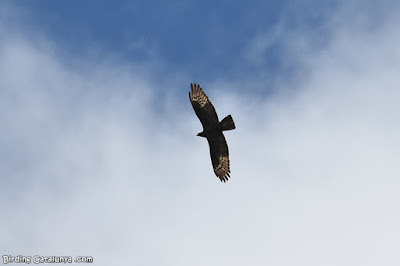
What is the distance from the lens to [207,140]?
101 feet

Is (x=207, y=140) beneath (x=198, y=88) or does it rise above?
beneath

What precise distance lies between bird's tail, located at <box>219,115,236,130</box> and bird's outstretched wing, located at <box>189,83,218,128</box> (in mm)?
545

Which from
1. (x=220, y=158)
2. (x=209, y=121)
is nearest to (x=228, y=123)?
(x=209, y=121)

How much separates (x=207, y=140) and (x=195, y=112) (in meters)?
2.00

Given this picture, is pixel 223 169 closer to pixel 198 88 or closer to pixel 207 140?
pixel 207 140

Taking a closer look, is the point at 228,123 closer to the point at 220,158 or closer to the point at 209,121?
the point at 209,121

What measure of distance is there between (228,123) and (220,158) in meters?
3.02

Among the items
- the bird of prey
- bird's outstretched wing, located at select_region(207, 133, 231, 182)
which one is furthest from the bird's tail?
bird's outstretched wing, located at select_region(207, 133, 231, 182)

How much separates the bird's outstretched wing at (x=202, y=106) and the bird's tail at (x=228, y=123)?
1.79ft

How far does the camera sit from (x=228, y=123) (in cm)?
2922

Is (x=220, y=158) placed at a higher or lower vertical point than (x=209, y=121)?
lower

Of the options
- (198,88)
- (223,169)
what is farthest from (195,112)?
(223,169)

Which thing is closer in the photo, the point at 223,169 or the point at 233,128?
the point at 233,128

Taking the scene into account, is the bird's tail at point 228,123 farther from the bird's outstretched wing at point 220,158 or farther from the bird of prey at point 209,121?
the bird's outstretched wing at point 220,158
